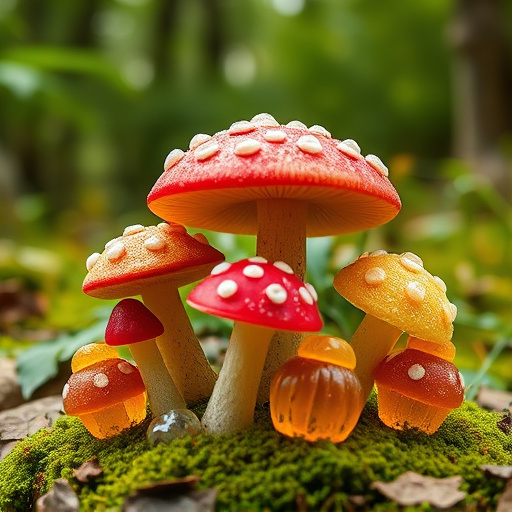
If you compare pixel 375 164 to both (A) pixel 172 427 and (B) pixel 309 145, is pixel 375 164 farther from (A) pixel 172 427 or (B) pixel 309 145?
(A) pixel 172 427

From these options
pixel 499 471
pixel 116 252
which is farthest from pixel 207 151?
pixel 499 471

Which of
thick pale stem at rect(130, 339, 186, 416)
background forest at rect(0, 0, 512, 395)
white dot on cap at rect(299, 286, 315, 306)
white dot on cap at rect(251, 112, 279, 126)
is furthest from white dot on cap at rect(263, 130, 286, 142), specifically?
background forest at rect(0, 0, 512, 395)

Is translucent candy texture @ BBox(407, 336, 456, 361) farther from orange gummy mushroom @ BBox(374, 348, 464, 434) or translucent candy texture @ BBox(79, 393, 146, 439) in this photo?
translucent candy texture @ BBox(79, 393, 146, 439)

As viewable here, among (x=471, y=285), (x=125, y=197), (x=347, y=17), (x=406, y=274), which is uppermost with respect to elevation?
(x=347, y=17)

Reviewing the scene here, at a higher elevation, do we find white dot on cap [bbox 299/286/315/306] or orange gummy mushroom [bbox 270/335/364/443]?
white dot on cap [bbox 299/286/315/306]

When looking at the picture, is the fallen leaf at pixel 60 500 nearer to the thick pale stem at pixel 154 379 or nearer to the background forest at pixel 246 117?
the thick pale stem at pixel 154 379

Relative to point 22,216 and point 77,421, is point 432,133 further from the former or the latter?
point 77,421

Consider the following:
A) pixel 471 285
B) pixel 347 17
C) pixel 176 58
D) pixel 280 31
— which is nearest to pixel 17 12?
pixel 176 58
